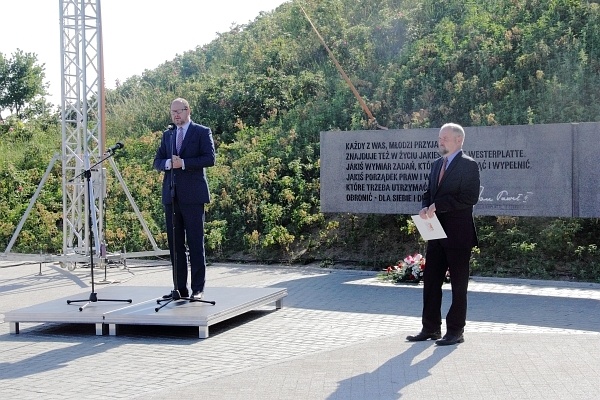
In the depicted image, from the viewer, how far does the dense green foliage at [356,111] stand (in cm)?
1638

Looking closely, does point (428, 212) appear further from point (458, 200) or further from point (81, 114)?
point (81, 114)

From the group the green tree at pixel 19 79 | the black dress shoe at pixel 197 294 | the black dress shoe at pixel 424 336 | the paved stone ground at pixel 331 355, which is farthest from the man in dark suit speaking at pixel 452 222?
the green tree at pixel 19 79

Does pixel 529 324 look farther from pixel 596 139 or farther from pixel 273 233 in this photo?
pixel 273 233

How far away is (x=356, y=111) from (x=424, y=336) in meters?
12.5

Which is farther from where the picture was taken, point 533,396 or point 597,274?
Answer: point 597,274

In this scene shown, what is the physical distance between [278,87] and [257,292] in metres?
13.5

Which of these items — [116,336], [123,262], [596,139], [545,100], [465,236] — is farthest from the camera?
[545,100]

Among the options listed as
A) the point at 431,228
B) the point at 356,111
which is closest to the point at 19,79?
the point at 356,111

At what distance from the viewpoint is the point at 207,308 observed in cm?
962

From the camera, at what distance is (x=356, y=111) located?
20.9m

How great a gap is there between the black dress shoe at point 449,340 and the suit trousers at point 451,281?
0.05m

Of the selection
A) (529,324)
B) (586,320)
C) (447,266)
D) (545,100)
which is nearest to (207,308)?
(447,266)

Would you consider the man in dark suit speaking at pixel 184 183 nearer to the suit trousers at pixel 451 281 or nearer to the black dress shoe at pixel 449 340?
the suit trousers at pixel 451 281

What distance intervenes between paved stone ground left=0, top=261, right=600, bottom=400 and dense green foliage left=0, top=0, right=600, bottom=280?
11.7 ft
